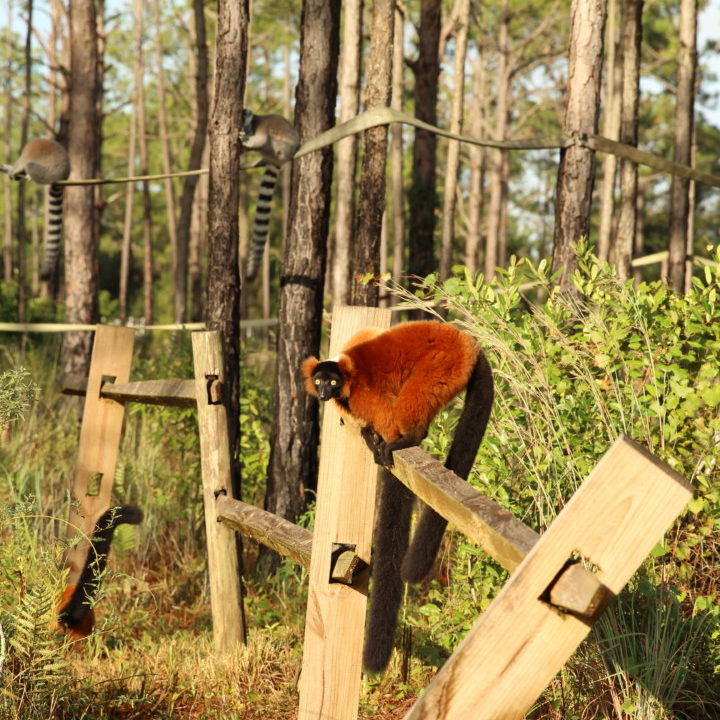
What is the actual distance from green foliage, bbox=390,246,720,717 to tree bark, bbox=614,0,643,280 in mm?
5765

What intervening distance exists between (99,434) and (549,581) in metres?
4.21

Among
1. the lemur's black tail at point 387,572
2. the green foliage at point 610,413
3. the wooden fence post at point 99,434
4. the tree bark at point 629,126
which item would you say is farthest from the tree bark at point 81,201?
the lemur's black tail at point 387,572

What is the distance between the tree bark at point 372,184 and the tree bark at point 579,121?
1.46 meters

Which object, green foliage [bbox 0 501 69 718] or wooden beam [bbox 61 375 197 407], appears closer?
green foliage [bbox 0 501 69 718]

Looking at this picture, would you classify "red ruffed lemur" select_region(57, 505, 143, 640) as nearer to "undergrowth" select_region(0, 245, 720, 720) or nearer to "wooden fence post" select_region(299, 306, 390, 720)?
"undergrowth" select_region(0, 245, 720, 720)

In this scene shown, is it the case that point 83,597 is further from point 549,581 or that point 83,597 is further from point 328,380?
point 549,581

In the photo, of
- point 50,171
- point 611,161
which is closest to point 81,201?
point 50,171

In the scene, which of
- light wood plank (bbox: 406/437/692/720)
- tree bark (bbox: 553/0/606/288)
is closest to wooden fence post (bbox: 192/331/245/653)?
tree bark (bbox: 553/0/606/288)

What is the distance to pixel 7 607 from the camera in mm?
3955

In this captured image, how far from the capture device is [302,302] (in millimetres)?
6410

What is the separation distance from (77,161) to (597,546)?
10.5m

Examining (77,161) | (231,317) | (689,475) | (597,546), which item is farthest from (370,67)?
(597,546)

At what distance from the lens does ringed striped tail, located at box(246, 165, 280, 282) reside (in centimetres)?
730

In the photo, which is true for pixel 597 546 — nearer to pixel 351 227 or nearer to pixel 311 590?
pixel 311 590
